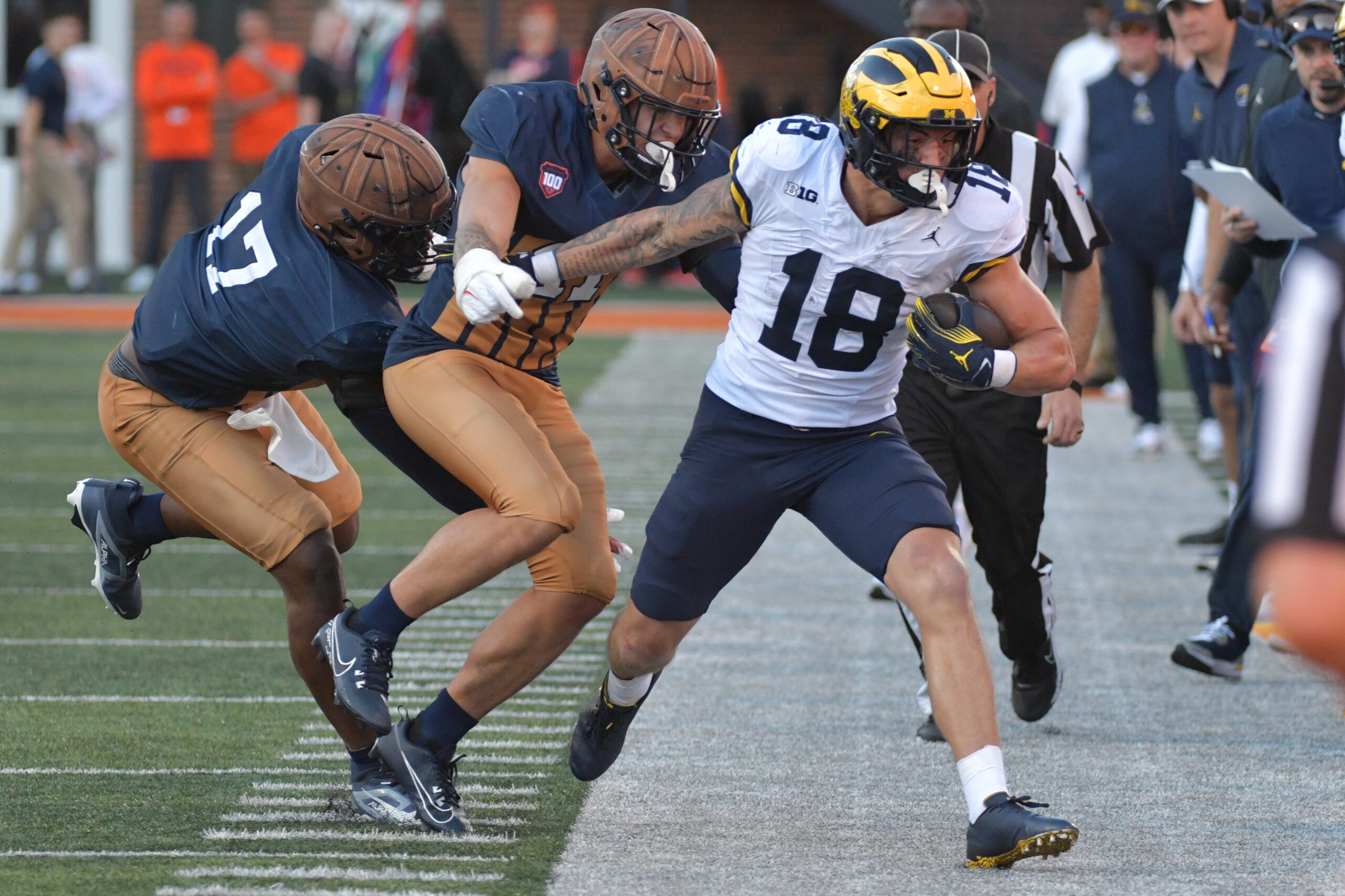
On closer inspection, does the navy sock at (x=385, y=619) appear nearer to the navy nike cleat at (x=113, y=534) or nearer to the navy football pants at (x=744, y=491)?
the navy football pants at (x=744, y=491)

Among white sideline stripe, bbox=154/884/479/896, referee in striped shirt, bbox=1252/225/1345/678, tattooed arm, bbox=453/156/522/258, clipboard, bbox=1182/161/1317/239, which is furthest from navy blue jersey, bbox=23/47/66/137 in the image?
referee in striped shirt, bbox=1252/225/1345/678

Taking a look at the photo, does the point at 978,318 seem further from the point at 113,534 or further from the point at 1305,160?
the point at 113,534

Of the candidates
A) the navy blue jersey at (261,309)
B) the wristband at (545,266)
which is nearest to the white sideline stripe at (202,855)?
the navy blue jersey at (261,309)

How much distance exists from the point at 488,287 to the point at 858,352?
0.76 m

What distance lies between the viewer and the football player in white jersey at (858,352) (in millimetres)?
3477

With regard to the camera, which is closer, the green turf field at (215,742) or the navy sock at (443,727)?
the green turf field at (215,742)

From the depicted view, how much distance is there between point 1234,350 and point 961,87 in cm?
281

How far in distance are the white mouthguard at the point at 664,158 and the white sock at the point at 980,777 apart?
1.33 metres

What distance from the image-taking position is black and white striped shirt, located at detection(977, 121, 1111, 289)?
4512mm

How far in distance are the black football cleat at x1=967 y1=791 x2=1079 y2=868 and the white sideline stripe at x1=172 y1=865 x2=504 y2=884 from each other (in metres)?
0.87

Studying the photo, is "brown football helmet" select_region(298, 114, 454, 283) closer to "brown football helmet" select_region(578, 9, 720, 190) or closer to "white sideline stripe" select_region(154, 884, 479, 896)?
"brown football helmet" select_region(578, 9, 720, 190)

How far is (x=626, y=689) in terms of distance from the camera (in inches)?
157

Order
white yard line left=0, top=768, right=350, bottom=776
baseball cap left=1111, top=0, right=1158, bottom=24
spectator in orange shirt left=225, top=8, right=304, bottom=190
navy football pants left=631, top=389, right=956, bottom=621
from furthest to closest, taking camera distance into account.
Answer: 1. spectator in orange shirt left=225, top=8, right=304, bottom=190
2. baseball cap left=1111, top=0, right=1158, bottom=24
3. white yard line left=0, top=768, right=350, bottom=776
4. navy football pants left=631, top=389, right=956, bottom=621

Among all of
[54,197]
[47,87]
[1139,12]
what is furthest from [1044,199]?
[54,197]
